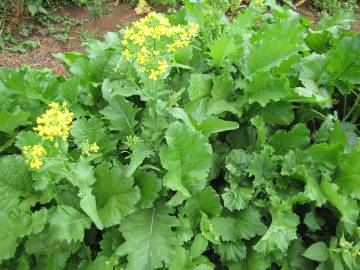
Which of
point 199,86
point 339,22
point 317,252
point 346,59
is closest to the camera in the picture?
point 317,252

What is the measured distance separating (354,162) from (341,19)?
1337 mm

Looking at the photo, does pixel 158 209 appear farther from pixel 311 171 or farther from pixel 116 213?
pixel 311 171

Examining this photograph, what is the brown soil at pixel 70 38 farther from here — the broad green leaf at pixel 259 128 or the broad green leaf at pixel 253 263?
the broad green leaf at pixel 253 263

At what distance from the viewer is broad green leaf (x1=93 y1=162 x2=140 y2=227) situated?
6.85 ft

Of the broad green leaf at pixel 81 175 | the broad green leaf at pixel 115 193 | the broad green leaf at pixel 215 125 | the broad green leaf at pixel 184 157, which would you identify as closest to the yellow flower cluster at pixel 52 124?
the broad green leaf at pixel 81 175

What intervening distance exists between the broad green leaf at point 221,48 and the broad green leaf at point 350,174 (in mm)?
896

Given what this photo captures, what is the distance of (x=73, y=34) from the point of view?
5.75 metres

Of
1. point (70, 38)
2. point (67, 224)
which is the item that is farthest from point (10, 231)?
point (70, 38)

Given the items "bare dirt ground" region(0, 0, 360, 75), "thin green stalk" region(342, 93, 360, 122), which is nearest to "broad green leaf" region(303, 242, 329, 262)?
"thin green stalk" region(342, 93, 360, 122)

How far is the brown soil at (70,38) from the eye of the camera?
5309 millimetres

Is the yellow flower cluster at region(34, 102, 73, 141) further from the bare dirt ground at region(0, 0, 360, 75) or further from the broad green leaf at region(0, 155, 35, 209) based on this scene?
the bare dirt ground at region(0, 0, 360, 75)

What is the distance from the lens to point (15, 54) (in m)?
5.39

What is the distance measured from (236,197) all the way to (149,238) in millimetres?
533

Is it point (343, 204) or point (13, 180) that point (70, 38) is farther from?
point (343, 204)
